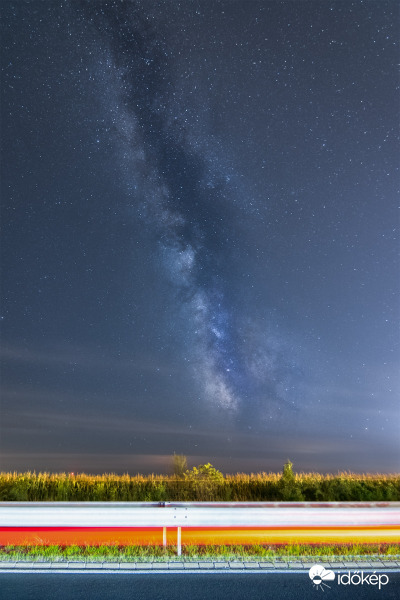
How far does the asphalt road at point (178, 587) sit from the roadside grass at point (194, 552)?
75 centimetres

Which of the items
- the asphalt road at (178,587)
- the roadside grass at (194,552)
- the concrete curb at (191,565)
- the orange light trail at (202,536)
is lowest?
the asphalt road at (178,587)

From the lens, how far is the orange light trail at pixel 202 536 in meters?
9.30

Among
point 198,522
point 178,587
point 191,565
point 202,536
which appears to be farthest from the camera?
point 202,536

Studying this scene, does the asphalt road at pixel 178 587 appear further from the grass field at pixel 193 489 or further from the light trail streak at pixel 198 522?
the grass field at pixel 193 489

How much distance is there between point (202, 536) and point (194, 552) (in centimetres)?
115

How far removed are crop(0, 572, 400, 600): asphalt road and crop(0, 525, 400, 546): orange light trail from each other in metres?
1.59

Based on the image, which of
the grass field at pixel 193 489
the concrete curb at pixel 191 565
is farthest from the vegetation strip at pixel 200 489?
Result: the concrete curb at pixel 191 565

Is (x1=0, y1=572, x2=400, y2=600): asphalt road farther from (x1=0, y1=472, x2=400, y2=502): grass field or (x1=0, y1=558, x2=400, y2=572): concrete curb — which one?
(x1=0, y1=472, x2=400, y2=502): grass field

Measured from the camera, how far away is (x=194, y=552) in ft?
28.4

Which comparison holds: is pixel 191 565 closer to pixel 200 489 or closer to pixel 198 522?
pixel 198 522

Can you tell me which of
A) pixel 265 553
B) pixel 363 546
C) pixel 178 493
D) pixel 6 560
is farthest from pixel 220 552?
Answer: pixel 178 493

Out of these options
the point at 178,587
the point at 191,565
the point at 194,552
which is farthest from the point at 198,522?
the point at 178,587

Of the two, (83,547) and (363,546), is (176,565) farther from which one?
(363,546)

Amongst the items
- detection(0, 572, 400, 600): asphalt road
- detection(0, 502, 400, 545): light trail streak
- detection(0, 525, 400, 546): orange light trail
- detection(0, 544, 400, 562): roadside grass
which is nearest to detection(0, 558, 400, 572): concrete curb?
detection(0, 544, 400, 562): roadside grass
